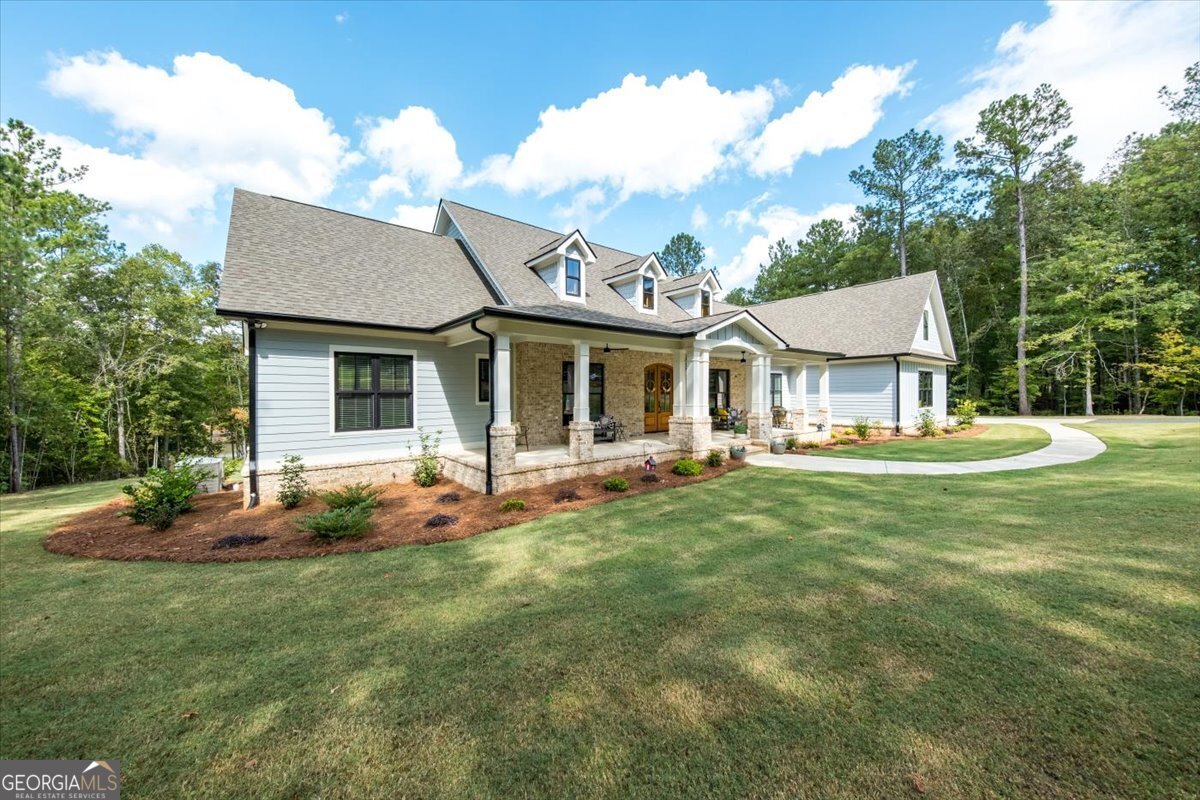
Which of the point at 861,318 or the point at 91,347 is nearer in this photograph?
the point at 91,347

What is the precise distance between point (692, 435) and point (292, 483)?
891 cm

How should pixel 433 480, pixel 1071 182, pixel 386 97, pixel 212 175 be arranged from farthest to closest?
pixel 1071 182 → pixel 212 175 → pixel 386 97 → pixel 433 480

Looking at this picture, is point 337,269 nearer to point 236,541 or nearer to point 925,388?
point 236,541

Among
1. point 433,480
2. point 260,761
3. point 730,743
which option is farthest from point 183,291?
point 730,743

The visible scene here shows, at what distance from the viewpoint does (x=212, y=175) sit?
14.3m

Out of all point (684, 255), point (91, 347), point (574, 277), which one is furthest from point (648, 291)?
point (684, 255)

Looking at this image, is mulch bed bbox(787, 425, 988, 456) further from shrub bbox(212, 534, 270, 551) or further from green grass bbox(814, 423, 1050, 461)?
shrub bbox(212, 534, 270, 551)

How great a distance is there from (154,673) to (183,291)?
26.1 meters

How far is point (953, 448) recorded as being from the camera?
12812 millimetres

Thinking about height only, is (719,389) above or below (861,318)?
below

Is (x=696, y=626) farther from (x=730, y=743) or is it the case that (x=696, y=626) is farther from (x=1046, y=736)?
(x=1046, y=736)

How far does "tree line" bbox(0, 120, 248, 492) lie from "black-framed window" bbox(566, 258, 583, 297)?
1233cm

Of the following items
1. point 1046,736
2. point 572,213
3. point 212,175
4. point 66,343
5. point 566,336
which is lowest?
point 1046,736

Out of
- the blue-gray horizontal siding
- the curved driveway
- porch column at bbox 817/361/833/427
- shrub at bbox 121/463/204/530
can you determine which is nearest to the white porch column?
the blue-gray horizontal siding
